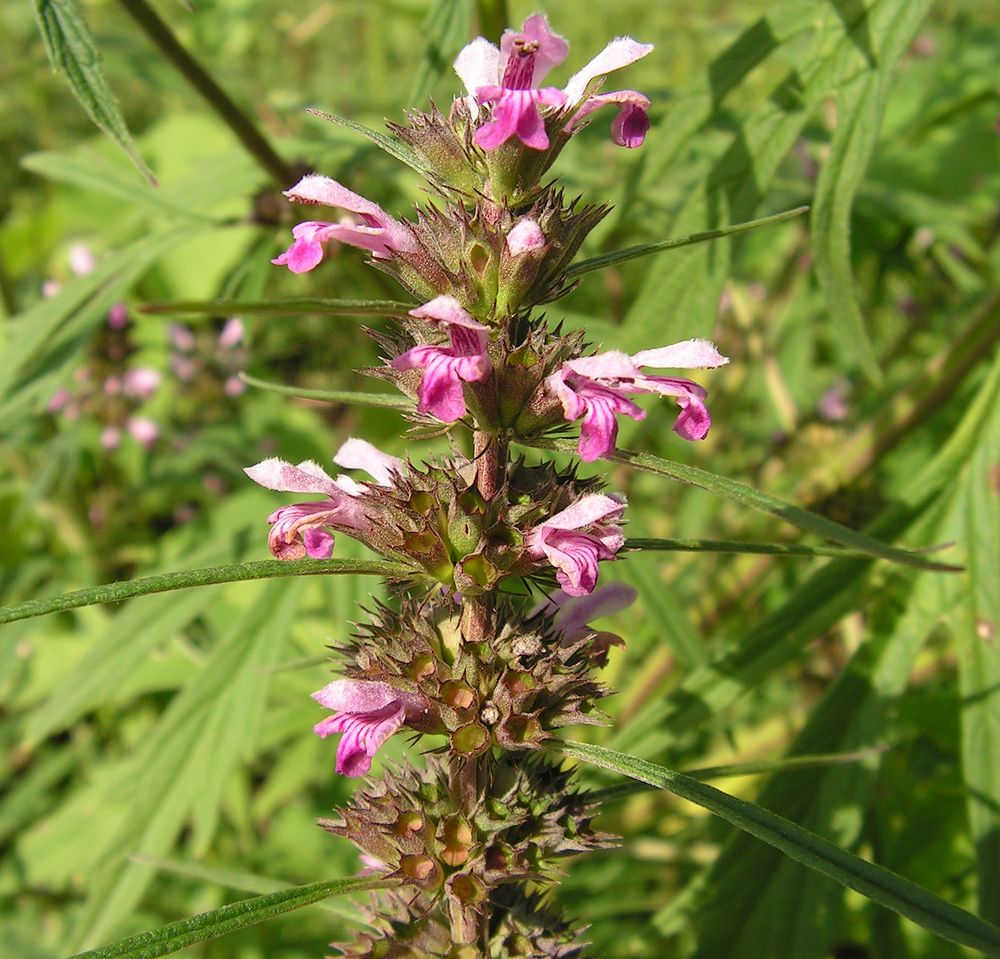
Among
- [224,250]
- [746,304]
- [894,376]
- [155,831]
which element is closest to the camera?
[155,831]

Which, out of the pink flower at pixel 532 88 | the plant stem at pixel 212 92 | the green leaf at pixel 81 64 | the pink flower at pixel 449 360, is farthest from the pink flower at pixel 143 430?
the pink flower at pixel 449 360

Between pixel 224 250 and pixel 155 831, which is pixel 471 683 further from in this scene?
pixel 224 250

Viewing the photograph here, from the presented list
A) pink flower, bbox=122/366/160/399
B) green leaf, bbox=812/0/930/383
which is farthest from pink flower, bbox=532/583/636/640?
pink flower, bbox=122/366/160/399

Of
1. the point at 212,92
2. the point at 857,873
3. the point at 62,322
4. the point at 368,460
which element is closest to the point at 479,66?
the point at 368,460

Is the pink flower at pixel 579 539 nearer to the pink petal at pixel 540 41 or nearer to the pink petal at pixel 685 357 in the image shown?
the pink petal at pixel 685 357

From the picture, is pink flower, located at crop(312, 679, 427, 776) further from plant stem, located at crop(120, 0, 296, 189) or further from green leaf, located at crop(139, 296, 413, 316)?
plant stem, located at crop(120, 0, 296, 189)

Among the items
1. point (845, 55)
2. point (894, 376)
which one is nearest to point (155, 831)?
point (845, 55)

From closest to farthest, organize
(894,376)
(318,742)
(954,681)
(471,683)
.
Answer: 1. (471,683)
2. (954,681)
3. (318,742)
4. (894,376)
